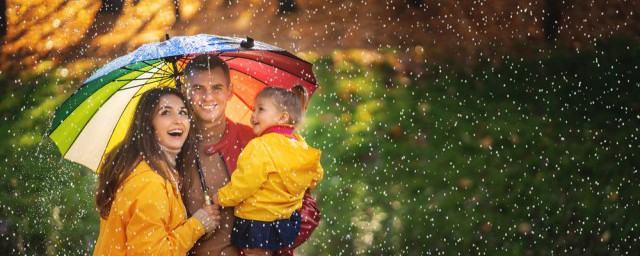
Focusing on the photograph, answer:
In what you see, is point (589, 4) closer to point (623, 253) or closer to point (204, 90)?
point (623, 253)

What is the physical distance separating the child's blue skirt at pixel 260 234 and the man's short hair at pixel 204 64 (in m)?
0.73

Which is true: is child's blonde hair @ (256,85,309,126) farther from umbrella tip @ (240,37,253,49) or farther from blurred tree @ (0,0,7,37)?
blurred tree @ (0,0,7,37)

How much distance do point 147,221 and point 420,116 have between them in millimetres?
5051

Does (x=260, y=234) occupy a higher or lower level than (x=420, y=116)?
lower

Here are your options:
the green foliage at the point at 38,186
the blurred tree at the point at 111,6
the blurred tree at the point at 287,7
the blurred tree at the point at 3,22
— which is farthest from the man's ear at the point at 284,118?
the blurred tree at the point at 111,6

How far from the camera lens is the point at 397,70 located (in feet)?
30.8

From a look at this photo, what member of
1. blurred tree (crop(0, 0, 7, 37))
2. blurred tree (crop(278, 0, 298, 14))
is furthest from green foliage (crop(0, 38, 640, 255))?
blurred tree (crop(278, 0, 298, 14))

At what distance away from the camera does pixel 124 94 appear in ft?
14.6

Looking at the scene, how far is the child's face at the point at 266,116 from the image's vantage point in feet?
13.7

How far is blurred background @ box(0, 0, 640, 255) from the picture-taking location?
279 inches

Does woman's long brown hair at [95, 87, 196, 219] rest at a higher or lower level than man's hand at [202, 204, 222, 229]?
higher

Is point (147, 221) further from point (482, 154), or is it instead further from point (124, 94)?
point (482, 154)

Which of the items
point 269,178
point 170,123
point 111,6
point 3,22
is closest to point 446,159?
point 269,178

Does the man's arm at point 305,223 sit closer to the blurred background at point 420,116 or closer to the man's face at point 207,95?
the man's face at point 207,95
